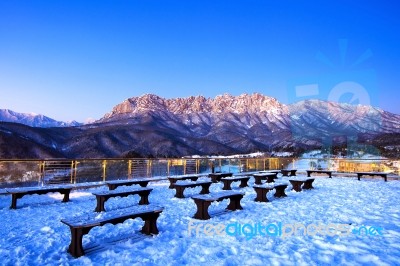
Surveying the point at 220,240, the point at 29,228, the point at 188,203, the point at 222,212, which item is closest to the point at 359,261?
the point at 220,240

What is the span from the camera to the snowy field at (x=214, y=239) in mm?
4004

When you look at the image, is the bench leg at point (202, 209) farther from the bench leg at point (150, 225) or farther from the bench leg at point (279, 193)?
the bench leg at point (279, 193)

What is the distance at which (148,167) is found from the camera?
15266 mm

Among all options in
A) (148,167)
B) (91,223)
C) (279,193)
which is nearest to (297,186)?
(279,193)

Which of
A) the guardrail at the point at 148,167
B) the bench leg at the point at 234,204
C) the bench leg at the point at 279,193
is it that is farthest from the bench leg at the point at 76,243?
the guardrail at the point at 148,167

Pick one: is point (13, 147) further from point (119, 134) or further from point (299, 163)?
point (299, 163)

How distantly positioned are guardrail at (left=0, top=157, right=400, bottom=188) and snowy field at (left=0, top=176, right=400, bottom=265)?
16.3ft

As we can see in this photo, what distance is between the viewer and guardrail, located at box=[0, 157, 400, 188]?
41.1 ft

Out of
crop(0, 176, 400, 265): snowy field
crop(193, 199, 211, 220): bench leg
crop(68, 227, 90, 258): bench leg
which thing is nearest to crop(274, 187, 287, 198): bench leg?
crop(0, 176, 400, 265): snowy field

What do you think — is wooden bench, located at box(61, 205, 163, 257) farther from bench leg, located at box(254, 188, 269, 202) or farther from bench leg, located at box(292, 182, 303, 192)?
bench leg, located at box(292, 182, 303, 192)

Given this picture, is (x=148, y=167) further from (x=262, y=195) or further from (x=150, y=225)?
(x=150, y=225)

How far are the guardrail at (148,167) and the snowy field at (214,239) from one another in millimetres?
4958

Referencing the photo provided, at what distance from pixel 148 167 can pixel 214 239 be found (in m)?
10.7

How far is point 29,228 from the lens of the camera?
5.57 meters
